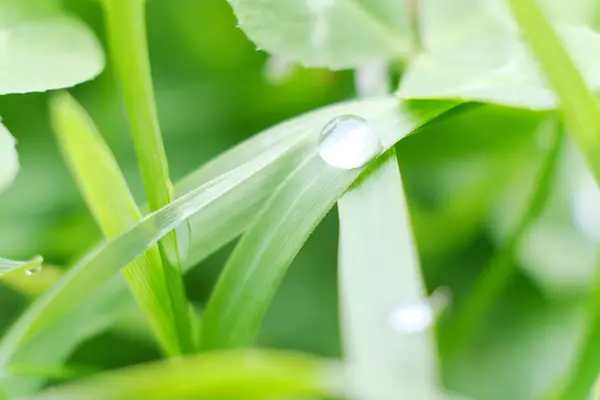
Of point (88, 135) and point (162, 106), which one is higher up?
point (162, 106)

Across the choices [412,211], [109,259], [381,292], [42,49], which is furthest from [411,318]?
[412,211]

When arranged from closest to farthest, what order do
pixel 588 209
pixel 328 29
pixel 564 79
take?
pixel 564 79, pixel 328 29, pixel 588 209

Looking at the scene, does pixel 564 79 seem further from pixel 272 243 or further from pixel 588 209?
pixel 588 209

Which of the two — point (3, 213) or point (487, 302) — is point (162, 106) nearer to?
point (3, 213)

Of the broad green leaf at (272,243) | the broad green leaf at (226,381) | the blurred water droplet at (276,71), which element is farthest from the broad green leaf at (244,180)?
the blurred water droplet at (276,71)

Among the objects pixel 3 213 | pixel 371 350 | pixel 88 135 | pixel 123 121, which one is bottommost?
pixel 371 350

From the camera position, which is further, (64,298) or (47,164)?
(47,164)

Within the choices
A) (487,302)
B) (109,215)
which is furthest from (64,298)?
(487,302)

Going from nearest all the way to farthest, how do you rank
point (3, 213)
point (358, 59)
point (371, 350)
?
point (371, 350) → point (358, 59) → point (3, 213)
